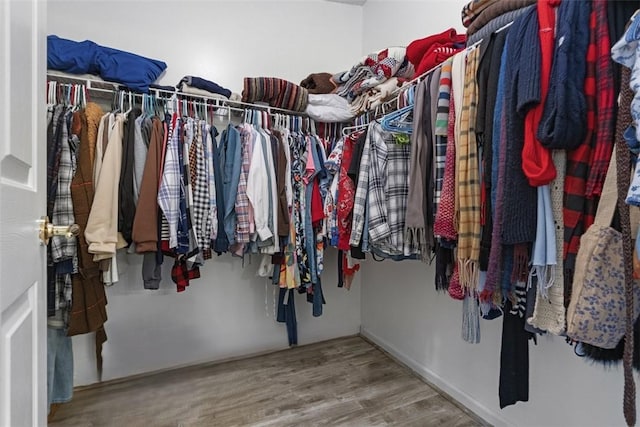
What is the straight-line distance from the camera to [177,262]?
161 centimetres

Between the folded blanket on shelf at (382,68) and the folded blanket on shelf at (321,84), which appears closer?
the folded blanket on shelf at (382,68)

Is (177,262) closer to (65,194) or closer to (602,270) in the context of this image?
(65,194)

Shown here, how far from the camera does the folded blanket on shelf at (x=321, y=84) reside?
6.76 ft

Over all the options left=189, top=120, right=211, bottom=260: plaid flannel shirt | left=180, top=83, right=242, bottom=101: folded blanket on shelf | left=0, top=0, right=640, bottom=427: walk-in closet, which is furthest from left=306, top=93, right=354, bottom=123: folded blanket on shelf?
left=189, top=120, right=211, bottom=260: plaid flannel shirt

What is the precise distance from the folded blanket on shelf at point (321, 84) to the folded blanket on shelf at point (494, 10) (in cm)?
114

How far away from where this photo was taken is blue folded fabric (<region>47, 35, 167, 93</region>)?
4.77ft

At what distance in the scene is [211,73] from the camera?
6.66ft

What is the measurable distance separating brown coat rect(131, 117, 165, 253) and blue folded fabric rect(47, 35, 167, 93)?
0.37 m

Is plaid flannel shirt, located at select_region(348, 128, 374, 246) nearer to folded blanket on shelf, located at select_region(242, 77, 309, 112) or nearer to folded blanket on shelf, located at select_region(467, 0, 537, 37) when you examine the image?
folded blanket on shelf, located at select_region(467, 0, 537, 37)

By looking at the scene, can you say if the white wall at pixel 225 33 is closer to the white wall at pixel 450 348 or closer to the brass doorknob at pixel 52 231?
the white wall at pixel 450 348

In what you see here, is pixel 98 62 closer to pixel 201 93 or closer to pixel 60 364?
pixel 201 93

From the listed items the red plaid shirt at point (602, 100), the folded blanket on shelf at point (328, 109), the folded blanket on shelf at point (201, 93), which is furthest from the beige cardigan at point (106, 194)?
the red plaid shirt at point (602, 100)

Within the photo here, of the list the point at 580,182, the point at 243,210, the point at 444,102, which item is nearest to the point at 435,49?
the point at 444,102

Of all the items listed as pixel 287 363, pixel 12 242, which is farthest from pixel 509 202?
pixel 287 363
